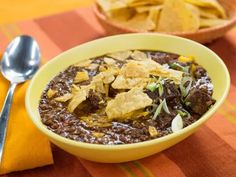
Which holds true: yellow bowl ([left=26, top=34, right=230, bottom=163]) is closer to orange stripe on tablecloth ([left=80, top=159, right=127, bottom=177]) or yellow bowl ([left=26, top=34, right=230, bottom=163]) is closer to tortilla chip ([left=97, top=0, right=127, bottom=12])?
orange stripe on tablecloth ([left=80, top=159, right=127, bottom=177])

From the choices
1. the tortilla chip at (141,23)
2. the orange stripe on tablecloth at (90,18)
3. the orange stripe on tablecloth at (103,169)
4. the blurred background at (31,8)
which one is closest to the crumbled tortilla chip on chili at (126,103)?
the orange stripe on tablecloth at (103,169)

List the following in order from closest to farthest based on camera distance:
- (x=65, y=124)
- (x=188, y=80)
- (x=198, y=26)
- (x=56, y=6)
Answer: (x=65, y=124), (x=188, y=80), (x=198, y=26), (x=56, y=6)

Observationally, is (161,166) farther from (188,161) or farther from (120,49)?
(120,49)

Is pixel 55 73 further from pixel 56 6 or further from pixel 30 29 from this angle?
pixel 56 6

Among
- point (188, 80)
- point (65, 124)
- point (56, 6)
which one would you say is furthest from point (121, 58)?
point (56, 6)

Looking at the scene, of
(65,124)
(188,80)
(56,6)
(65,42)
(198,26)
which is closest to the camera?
(65,124)

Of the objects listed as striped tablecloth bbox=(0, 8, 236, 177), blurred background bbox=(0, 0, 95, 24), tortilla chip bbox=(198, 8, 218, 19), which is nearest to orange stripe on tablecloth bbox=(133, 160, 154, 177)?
striped tablecloth bbox=(0, 8, 236, 177)
